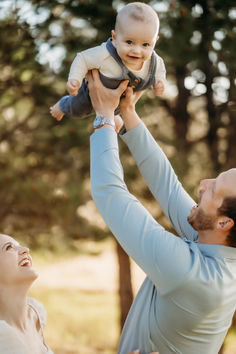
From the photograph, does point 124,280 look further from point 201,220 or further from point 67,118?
point 201,220

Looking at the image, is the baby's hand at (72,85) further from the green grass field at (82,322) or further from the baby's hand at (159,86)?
the green grass field at (82,322)

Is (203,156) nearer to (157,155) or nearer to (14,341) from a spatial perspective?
(157,155)

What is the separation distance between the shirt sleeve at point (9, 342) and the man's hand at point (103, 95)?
2.63ft

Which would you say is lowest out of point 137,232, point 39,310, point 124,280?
point 124,280

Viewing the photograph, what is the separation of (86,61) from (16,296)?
90cm

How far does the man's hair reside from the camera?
1.70 metres

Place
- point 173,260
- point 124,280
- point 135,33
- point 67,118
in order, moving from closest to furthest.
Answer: point 173,260, point 135,33, point 67,118, point 124,280

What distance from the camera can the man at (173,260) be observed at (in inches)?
61.7

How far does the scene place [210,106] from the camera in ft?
20.7

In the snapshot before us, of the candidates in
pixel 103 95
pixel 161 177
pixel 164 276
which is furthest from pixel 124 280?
pixel 164 276

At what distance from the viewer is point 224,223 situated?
171cm

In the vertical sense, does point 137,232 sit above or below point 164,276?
above

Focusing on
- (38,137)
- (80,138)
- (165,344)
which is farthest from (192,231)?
(38,137)

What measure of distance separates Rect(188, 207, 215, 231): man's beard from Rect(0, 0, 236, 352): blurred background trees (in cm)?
323
